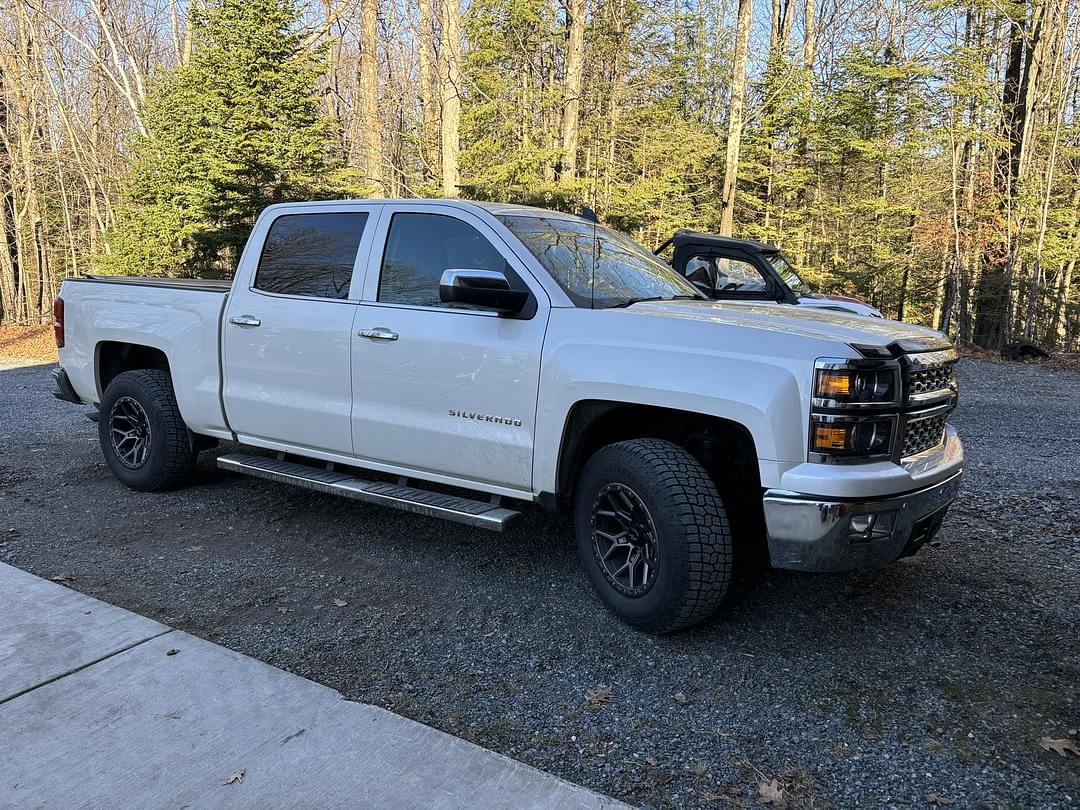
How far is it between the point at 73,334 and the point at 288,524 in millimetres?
2479

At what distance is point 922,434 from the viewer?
3627 mm

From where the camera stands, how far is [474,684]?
3.30m

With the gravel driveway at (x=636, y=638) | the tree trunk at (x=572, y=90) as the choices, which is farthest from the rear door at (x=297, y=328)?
the tree trunk at (x=572, y=90)

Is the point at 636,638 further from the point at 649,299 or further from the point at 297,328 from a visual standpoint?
the point at 297,328

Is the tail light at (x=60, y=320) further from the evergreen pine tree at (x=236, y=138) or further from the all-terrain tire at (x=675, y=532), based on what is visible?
the evergreen pine tree at (x=236, y=138)

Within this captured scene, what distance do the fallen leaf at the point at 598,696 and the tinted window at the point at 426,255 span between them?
2.14 metres

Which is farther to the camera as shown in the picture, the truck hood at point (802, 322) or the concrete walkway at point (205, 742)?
the truck hood at point (802, 322)

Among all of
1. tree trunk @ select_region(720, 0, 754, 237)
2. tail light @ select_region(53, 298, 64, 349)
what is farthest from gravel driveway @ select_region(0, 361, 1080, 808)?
tree trunk @ select_region(720, 0, 754, 237)

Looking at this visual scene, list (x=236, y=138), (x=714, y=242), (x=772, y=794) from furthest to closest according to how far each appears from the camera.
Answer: (x=236, y=138) < (x=714, y=242) < (x=772, y=794)

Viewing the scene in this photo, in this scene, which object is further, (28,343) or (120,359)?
(28,343)

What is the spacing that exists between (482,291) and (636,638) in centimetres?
178

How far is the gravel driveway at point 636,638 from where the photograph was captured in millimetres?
2812

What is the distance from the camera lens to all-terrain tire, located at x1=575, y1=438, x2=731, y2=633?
341cm

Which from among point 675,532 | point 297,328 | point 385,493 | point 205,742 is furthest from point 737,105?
point 205,742
